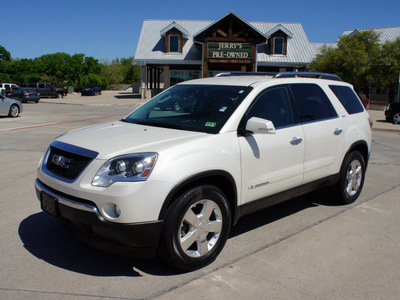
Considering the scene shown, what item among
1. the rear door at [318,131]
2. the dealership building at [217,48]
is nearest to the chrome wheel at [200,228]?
the rear door at [318,131]

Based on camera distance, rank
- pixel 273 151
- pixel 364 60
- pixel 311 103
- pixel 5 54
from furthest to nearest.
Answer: pixel 5 54 < pixel 364 60 < pixel 311 103 < pixel 273 151

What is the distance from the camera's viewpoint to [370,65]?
31.1 meters

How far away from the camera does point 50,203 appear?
141 inches

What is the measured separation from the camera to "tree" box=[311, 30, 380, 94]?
101 ft

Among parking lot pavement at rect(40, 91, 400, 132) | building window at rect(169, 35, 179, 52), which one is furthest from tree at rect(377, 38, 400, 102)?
building window at rect(169, 35, 179, 52)

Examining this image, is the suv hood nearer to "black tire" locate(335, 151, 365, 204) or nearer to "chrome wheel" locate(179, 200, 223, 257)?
"chrome wheel" locate(179, 200, 223, 257)

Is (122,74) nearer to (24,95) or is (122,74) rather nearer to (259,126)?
(24,95)

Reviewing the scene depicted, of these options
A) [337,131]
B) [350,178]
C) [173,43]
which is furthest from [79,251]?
[173,43]

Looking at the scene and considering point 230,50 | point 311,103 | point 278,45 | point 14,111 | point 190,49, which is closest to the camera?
point 311,103

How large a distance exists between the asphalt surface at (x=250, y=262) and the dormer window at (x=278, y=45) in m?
33.5

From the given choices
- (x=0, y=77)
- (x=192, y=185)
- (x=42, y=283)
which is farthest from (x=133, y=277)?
(x=0, y=77)

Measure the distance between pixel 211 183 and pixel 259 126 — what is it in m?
0.72

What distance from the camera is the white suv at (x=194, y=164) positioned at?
3195 mm

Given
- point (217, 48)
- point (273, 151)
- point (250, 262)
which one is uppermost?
point (217, 48)
